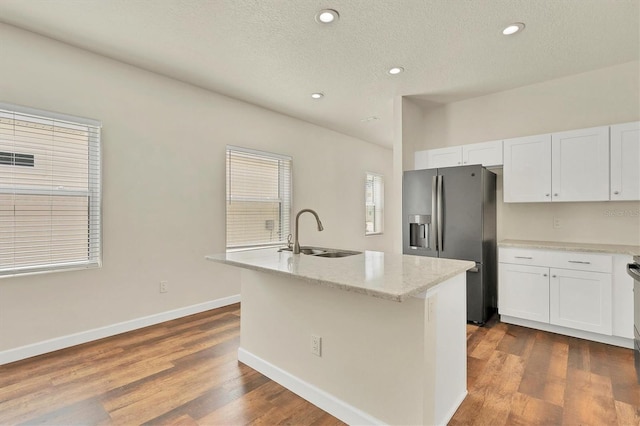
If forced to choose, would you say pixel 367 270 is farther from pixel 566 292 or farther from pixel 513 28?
pixel 566 292

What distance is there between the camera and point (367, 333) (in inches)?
65.7

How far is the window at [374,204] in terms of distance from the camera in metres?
6.40

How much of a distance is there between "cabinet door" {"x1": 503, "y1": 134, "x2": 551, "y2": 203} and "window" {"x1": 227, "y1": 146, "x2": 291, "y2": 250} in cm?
285

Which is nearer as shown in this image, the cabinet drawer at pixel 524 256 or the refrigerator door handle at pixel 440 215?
the cabinet drawer at pixel 524 256

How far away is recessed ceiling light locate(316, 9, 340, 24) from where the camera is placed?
88.7 inches

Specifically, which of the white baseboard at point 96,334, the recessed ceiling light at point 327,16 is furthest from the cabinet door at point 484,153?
the white baseboard at point 96,334

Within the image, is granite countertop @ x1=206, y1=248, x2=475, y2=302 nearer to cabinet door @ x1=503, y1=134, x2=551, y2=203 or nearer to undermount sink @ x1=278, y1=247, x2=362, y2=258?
undermount sink @ x1=278, y1=247, x2=362, y2=258

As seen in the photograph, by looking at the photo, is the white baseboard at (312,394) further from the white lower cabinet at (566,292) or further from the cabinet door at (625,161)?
the cabinet door at (625,161)

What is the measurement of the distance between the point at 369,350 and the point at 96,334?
2.66 meters

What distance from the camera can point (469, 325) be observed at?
3.24m

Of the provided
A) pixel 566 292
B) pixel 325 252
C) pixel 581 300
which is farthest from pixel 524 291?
pixel 325 252

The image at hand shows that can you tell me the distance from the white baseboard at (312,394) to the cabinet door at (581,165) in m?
2.91

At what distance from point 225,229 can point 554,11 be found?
3.75 meters

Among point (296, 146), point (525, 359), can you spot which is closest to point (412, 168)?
point (296, 146)
